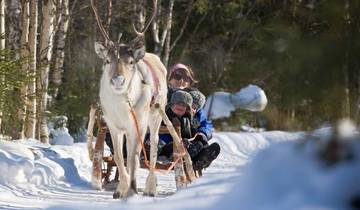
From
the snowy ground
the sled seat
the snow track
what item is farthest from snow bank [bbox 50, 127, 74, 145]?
the snowy ground

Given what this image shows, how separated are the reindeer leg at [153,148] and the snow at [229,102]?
16.7 m

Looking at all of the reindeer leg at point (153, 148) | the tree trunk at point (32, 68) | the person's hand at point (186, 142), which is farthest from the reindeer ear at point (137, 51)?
the tree trunk at point (32, 68)

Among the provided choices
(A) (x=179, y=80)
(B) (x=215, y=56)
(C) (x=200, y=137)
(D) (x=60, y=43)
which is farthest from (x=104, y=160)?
(B) (x=215, y=56)

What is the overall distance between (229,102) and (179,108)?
16627mm

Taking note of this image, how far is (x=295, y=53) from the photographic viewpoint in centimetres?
329

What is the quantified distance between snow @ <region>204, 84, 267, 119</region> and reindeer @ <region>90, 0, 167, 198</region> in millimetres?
17149

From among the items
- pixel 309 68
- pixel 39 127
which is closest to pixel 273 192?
pixel 309 68

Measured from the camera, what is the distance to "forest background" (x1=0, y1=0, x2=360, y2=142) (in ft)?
10.9

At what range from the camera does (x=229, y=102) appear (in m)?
25.7

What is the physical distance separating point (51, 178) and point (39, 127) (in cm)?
489

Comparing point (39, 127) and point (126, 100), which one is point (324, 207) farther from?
point (39, 127)

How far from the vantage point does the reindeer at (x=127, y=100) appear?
7469mm

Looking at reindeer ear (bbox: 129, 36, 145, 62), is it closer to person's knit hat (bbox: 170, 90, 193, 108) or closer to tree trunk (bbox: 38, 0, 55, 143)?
person's knit hat (bbox: 170, 90, 193, 108)

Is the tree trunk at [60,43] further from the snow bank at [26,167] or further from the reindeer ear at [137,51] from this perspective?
the reindeer ear at [137,51]
